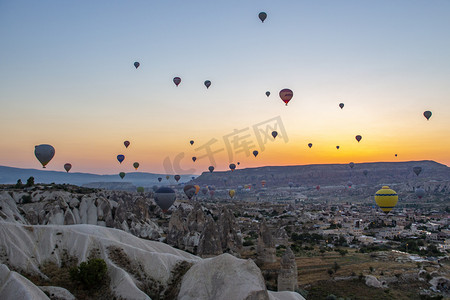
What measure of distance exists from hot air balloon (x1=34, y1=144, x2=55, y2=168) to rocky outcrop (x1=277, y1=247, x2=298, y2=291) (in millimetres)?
32367

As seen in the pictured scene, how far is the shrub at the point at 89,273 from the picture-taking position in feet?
57.8

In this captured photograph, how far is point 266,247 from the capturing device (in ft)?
111

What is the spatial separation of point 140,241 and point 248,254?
53.8ft

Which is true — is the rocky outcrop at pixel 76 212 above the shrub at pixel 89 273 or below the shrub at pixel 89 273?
above

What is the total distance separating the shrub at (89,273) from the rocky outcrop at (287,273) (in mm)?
11887

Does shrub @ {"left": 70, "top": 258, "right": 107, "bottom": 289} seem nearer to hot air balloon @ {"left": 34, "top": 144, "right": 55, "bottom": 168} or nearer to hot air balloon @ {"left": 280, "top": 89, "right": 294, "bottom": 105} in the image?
hot air balloon @ {"left": 34, "top": 144, "right": 55, "bottom": 168}

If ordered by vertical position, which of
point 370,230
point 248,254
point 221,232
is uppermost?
point 221,232

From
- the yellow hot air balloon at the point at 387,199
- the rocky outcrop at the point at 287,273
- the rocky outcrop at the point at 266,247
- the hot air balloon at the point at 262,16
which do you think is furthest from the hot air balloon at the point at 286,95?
the rocky outcrop at the point at 287,273

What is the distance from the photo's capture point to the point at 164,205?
164 ft

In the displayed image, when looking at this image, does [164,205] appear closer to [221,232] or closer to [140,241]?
[221,232]

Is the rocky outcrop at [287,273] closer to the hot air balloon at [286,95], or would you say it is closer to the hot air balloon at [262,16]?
the hot air balloon at [286,95]

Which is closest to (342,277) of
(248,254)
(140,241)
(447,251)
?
(248,254)

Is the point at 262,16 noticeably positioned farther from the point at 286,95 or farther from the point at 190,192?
the point at 190,192

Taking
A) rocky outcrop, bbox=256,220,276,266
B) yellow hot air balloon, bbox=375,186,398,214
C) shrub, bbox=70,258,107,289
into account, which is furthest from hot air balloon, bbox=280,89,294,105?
shrub, bbox=70,258,107,289
